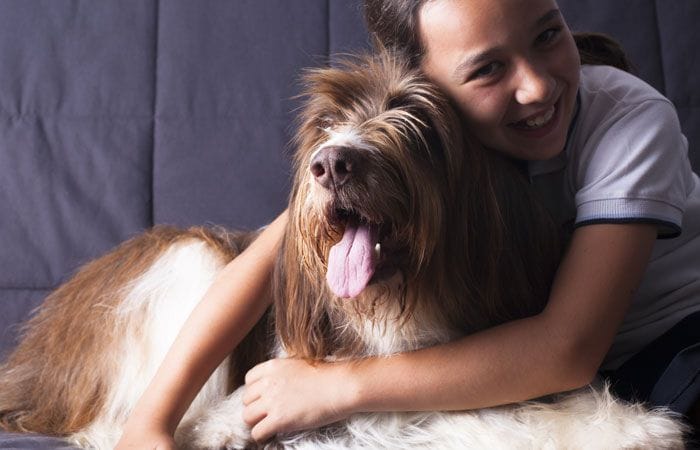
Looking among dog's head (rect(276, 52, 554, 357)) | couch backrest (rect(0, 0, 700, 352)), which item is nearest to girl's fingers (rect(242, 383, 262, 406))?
dog's head (rect(276, 52, 554, 357))

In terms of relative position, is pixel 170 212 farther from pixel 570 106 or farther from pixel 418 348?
pixel 570 106

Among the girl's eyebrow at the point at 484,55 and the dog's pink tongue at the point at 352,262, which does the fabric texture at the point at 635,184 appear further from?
the dog's pink tongue at the point at 352,262

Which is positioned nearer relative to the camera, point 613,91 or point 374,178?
point 374,178

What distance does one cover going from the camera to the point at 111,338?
1.96 m

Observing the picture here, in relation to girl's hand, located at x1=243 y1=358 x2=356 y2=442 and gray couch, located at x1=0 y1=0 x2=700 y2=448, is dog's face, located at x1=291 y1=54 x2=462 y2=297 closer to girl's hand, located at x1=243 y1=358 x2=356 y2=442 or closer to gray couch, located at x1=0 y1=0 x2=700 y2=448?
girl's hand, located at x1=243 y1=358 x2=356 y2=442

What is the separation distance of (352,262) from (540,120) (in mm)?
471

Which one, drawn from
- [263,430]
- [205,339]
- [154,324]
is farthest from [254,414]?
[154,324]

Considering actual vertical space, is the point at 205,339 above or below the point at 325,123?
below

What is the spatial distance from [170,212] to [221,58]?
47cm

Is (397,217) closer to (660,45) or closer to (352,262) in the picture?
(352,262)

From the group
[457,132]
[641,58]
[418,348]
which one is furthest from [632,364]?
[641,58]

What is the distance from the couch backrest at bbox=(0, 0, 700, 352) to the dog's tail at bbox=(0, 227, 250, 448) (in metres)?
0.36

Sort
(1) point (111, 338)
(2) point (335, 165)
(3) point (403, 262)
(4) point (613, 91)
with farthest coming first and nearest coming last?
(1) point (111, 338), (4) point (613, 91), (3) point (403, 262), (2) point (335, 165)

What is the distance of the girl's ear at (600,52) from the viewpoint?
2000 millimetres
